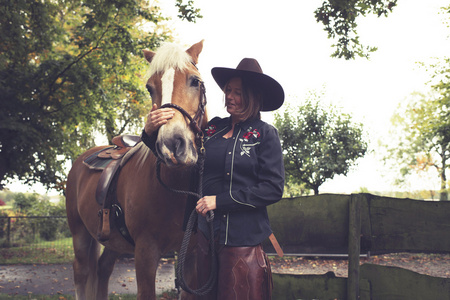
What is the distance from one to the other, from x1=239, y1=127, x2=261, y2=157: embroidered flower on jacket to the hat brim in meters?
0.32

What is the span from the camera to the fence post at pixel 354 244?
11.8 ft

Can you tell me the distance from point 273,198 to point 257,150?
0.31 m

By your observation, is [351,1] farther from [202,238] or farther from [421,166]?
[421,166]

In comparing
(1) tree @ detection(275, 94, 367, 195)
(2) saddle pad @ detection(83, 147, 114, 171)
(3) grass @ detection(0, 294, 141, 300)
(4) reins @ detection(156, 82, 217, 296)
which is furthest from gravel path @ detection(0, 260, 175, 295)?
(1) tree @ detection(275, 94, 367, 195)

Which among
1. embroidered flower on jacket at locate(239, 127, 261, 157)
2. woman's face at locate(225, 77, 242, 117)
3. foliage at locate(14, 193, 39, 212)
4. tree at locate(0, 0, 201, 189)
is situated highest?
tree at locate(0, 0, 201, 189)

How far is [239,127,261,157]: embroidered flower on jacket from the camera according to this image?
217 cm

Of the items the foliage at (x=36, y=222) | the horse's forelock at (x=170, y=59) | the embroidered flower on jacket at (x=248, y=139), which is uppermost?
the horse's forelock at (x=170, y=59)

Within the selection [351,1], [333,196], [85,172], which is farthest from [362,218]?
[351,1]

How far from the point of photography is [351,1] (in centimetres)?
657

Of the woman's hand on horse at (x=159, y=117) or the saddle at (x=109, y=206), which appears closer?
the woman's hand on horse at (x=159, y=117)

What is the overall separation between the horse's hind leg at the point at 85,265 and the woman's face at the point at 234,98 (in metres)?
2.91

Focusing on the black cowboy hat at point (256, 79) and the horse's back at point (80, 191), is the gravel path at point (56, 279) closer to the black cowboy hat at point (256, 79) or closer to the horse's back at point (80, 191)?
the horse's back at point (80, 191)

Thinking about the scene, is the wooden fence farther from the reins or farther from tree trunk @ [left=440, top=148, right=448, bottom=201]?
tree trunk @ [left=440, top=148, right=448, bottom=201]

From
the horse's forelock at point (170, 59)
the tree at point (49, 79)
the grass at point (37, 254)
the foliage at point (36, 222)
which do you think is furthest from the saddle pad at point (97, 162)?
the foliage at point (36, 222)
